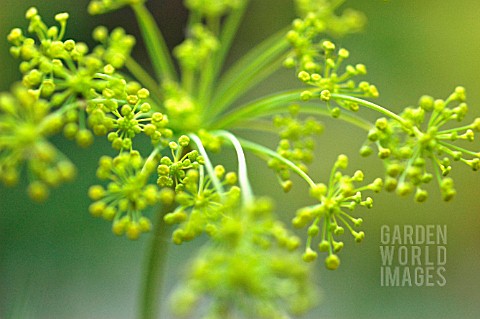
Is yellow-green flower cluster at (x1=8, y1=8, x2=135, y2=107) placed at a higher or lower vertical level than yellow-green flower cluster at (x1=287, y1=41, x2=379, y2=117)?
lower

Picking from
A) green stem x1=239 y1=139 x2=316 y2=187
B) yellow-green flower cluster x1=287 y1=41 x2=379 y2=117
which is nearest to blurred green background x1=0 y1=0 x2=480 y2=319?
green stem x1=239 y1=139 x2=316 y2=187

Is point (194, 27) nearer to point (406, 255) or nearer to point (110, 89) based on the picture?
point (110, 89)

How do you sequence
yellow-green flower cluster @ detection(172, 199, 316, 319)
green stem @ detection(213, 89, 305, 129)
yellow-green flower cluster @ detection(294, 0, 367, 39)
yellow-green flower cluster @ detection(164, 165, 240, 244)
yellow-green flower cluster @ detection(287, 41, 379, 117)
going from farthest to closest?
yellow-green flower cluster @ detection(294, 0, 367, 39) < green stem @ detection(213, 89, 305, 129) < yellow-green flower cluster @ detection(287, 41, 379, 117) < yellow-green flower cluster @ detection(164, 165, 240, 244) < yellow-green flower cluster @ detection(172, 199, 316, 319)

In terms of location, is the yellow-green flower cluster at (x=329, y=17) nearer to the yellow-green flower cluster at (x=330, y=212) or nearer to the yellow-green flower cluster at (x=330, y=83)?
the yellow-green flower cluster at (x=330, y=83)

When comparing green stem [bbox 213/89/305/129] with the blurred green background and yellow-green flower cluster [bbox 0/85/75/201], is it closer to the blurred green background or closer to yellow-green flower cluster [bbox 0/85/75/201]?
yellow-green flower cluster [bbox 0/85/75/201]

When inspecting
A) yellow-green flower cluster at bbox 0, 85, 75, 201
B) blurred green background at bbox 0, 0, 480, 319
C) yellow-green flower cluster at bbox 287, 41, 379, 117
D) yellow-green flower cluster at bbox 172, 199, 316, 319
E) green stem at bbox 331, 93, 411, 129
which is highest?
blurred green background at bbox 0, 0, 480, 319

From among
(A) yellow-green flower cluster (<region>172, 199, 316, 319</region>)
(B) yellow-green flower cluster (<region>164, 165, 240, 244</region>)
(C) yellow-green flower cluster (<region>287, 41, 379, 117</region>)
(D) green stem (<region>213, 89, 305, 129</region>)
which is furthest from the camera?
(D) green stem (<region>213, 89, 305, 129</region>)

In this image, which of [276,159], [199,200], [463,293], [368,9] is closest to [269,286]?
[199,200]
